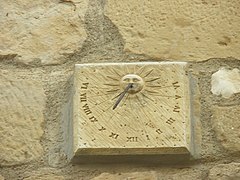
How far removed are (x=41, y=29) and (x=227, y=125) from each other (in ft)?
1.56

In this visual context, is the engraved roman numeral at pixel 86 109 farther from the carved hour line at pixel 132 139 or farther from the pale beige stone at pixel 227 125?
the pale beige stone at pixel 227 125

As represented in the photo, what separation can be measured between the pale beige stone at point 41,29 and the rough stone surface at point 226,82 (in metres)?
0.31

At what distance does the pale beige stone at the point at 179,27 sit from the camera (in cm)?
198

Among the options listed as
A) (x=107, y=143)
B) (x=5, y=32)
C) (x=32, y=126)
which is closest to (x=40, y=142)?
(x=32, y=126)

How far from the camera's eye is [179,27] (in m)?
2.01

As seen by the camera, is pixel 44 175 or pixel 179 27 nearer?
pixel 44 175

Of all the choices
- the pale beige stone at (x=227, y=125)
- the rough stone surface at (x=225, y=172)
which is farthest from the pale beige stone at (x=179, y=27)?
the rough stone surface at (x=225, y=172)

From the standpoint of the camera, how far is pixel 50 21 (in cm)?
204

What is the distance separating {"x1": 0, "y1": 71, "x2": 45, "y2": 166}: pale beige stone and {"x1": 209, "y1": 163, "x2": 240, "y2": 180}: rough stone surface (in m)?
0.37

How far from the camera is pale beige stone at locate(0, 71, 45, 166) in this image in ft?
6.25

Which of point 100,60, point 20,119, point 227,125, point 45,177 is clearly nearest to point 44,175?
point 45,177

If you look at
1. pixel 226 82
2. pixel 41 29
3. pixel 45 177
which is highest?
pixel 41 29

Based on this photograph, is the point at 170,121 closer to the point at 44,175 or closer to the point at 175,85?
the point at 175,85

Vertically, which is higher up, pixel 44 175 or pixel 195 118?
pixel 195 118
